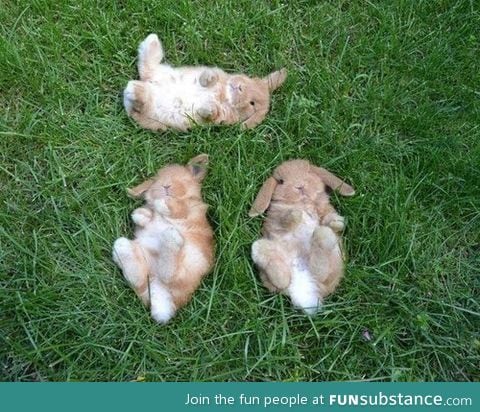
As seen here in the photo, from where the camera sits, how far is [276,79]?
3895 mm

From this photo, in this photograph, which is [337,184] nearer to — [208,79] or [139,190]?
[208,79]

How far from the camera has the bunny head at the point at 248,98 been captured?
12.3 ft

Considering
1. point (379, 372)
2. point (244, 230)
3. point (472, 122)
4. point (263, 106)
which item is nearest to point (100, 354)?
point (244, 230)

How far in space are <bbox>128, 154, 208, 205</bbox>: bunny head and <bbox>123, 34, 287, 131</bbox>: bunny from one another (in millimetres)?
293

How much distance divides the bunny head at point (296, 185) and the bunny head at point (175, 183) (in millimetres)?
370

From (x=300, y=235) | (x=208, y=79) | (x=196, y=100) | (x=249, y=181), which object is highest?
(x=208, y=79)

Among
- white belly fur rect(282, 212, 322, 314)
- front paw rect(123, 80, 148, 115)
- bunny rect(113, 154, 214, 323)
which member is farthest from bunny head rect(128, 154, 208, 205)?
white belly fur rect(282, 212, 322, 314)

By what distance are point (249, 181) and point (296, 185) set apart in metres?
0.29

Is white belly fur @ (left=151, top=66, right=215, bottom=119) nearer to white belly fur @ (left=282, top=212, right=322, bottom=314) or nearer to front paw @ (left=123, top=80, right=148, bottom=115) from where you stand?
front paw @ (left=123, top=80, right=148, bottom=115)

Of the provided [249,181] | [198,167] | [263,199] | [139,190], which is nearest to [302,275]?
[263,199]

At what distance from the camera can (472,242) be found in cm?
Result: 366

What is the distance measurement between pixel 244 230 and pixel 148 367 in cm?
93

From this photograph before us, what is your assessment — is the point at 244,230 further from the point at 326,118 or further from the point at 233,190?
the point at 326,118

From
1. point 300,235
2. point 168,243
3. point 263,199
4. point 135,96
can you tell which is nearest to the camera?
point 168,243
